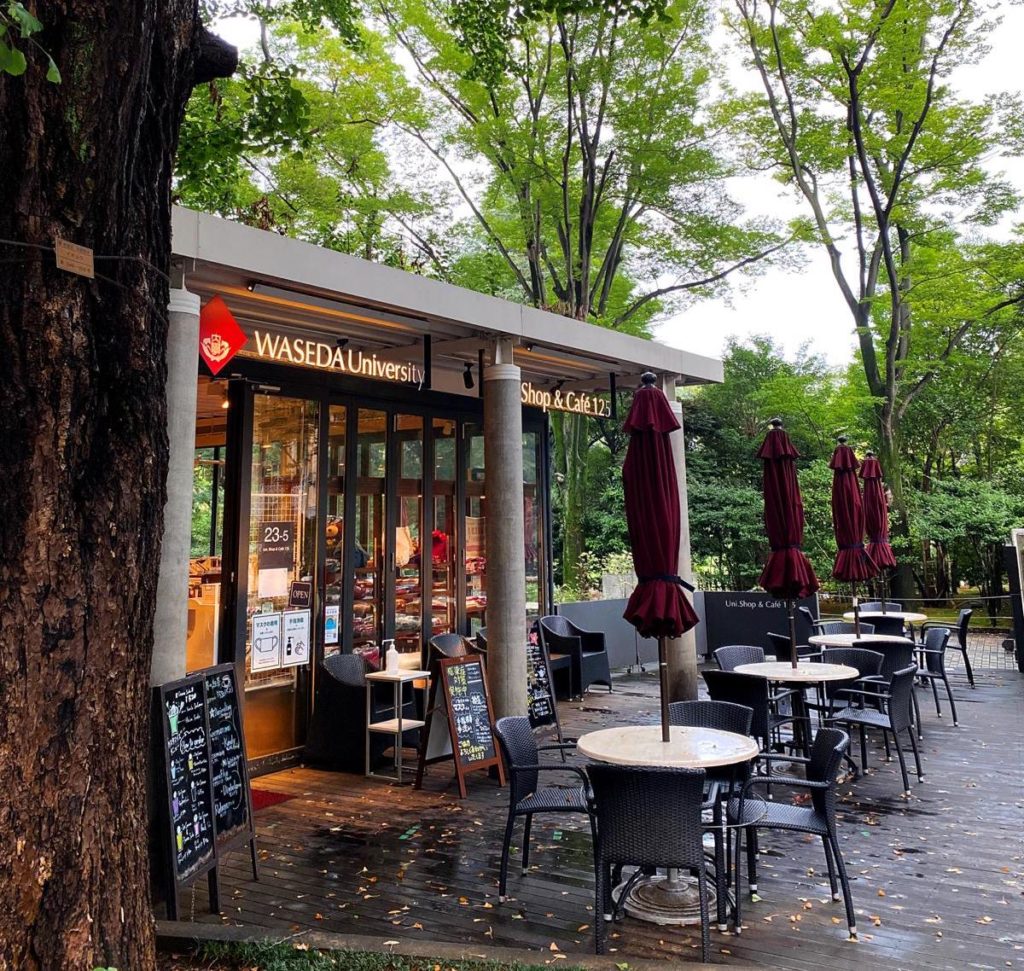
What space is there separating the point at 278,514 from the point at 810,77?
14839mm

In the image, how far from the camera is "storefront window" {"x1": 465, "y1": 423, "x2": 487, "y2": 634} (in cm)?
922

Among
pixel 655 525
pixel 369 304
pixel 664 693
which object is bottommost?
pixel 664 693

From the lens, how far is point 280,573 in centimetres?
698

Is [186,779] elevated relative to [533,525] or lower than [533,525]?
lower

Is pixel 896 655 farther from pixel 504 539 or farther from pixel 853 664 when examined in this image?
pixel 504 539

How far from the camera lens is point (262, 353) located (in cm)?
584

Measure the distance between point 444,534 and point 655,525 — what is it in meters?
4.83

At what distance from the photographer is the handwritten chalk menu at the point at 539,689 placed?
743 cm

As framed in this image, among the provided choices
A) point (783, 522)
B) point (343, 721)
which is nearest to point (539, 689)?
point (343, 721)

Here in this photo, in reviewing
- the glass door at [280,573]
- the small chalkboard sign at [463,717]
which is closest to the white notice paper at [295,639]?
the glass door at [280,573]

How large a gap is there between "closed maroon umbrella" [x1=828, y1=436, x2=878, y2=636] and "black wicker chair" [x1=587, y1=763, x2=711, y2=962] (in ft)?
19.1

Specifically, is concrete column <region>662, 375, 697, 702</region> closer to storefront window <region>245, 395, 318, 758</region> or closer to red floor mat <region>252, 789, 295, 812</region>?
storefront window <region>245, 395, 318, 758</region>

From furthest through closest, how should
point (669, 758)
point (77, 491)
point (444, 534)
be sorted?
point (444, 534)
point (669, 758)
point (77, 491)

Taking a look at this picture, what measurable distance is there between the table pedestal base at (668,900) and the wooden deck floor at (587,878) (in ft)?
0.30
